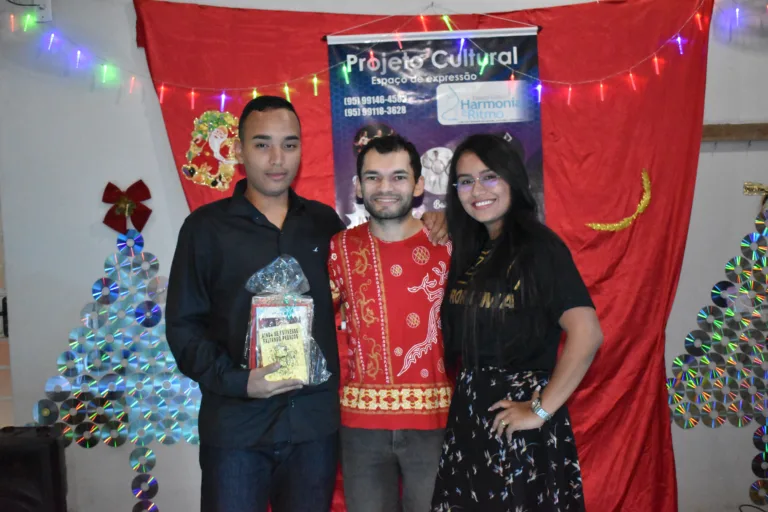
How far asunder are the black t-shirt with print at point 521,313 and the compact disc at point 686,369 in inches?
65.8

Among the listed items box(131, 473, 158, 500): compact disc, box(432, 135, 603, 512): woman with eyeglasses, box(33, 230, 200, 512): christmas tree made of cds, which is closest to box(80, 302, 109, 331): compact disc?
box(33, 230, 200, 512): christmas tree made of cds

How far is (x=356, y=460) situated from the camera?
6.47 ft

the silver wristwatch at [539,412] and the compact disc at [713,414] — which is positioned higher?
the silver wristwatch at [539,412]

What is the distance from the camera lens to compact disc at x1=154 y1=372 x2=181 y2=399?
3.10 m

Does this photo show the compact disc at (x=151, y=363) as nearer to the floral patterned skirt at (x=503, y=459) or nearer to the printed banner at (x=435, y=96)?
the printed banner at (x=435, y=96)

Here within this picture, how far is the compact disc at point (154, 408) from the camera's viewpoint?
10.2 ft

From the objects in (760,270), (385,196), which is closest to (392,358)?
(385,196)

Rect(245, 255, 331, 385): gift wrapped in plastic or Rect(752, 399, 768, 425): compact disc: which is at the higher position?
Rect(245, 255, 331, 385): gift wrapped in plastic

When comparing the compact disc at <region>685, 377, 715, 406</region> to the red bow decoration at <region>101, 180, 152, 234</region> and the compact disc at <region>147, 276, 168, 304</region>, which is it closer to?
the compact disc at <region>147, 276, 168, 304</region>

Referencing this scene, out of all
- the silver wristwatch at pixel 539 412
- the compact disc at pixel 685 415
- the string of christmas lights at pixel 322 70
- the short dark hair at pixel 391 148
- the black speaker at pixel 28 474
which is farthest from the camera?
the compact disc at pixel 685 415

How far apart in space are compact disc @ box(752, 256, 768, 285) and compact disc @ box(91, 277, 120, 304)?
9.83ft

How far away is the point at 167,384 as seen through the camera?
3100 millimetres

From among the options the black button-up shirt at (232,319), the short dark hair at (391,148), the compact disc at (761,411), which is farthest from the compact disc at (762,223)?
the black button-up shirt at (232,319)

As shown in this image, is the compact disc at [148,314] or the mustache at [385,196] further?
the compact disc at [148,314]
